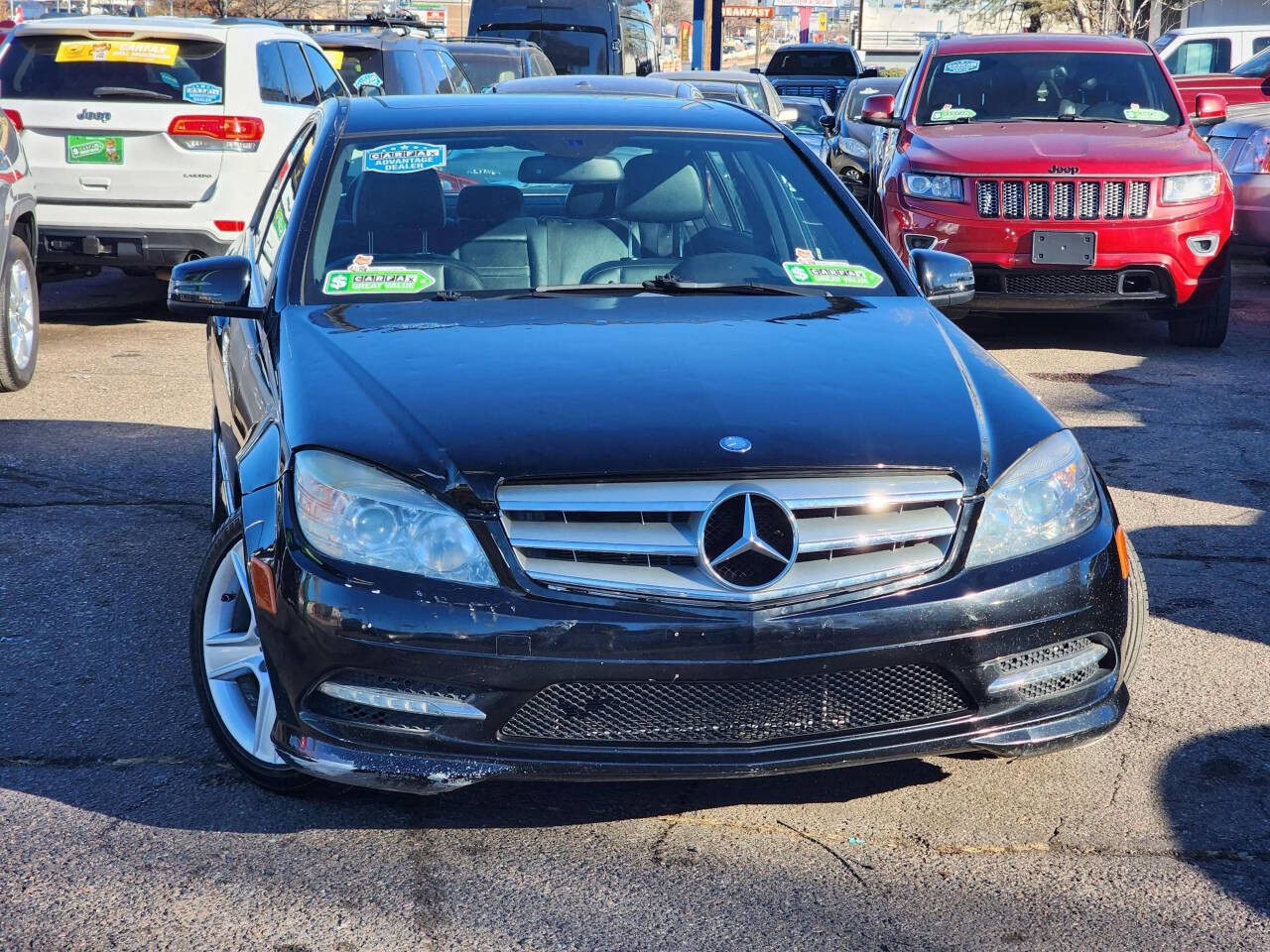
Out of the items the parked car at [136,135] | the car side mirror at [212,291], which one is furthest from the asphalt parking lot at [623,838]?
the parked car at [136,135]

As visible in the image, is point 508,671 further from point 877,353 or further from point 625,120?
point 625,120

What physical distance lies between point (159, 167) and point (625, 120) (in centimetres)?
550

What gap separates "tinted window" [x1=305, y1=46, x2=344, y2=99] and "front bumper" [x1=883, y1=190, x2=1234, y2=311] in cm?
470

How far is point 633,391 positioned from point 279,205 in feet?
6.02

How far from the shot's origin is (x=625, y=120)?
15.5 feet

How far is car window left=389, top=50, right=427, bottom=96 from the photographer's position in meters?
13.9

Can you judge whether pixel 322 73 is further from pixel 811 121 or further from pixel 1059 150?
pixel 811 121

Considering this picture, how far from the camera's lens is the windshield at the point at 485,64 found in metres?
16.7

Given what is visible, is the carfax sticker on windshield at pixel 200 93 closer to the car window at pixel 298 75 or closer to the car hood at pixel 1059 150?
the car window at pixel 298 75

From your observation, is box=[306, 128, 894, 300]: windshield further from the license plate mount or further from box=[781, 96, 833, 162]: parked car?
box=[781, 96, 833, 162]: parked car

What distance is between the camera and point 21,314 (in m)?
7.86

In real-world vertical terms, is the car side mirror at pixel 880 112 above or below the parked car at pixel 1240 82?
above

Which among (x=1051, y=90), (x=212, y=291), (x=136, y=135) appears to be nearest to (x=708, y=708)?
(x=212, y=291)

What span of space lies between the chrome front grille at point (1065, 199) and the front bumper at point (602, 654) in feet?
19.5
